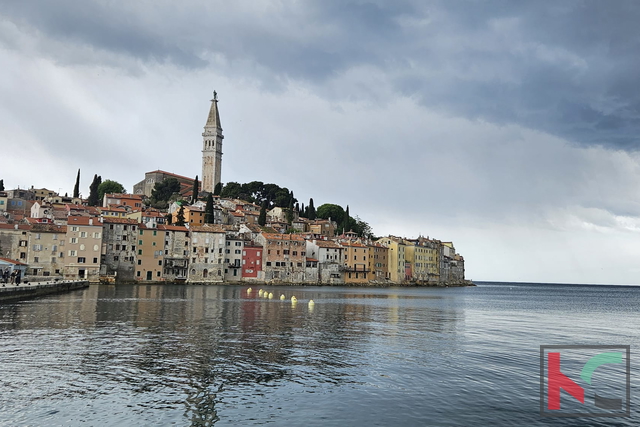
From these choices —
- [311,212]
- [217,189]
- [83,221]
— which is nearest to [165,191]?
[217,189]

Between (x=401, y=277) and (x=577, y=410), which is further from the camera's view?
(x=401, y=277)

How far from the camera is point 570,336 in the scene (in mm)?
32312

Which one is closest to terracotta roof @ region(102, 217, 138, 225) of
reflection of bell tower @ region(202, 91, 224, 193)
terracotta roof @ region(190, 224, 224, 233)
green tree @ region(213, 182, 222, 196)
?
terracotta roof @ region(190, 224, 224, 233)

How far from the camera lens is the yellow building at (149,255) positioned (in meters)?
92.1

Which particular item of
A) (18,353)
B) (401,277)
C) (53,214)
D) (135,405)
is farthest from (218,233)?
(135,405)

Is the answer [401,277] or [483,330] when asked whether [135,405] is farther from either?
[401,277]

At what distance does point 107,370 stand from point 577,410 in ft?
46.2

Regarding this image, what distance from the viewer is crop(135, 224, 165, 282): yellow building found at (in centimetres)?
9212

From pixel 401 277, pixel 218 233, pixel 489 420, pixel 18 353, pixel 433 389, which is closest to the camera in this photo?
pixel 489 420

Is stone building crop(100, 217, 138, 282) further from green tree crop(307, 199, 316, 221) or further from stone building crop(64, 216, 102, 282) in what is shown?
green tree crop(307, 199, 316, 221)

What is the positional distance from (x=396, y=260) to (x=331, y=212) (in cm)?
3163

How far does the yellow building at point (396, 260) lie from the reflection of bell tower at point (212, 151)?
69.2 m

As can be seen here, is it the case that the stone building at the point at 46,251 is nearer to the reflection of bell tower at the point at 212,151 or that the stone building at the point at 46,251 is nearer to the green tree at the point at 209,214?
the green tree at the point at 209,214

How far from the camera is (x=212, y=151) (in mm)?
178500
